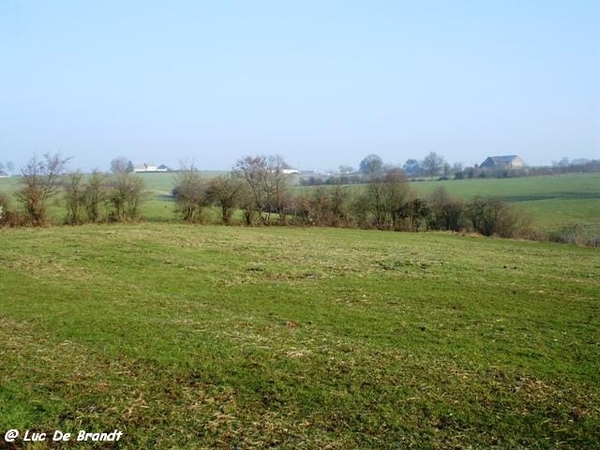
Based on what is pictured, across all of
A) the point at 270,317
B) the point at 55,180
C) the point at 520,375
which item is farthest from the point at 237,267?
the point at 55,180

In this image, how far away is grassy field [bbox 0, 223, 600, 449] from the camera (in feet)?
20.0

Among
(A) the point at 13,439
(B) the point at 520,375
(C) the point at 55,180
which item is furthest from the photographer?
(C) the point at 55,180

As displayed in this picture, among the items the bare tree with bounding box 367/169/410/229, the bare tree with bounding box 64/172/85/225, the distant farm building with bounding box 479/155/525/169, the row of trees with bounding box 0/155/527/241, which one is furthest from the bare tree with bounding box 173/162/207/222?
the distant farm building with bounding box 479/155/525/169

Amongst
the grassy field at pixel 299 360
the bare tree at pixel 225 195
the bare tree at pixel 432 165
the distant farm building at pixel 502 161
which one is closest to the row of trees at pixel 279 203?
the bare tree at pixel 225 195

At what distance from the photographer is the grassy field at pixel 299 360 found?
6.09 meters

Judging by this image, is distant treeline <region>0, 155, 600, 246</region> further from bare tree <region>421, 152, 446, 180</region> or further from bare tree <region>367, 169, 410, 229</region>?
bare tree <region>421, 152, 446, 180</region>

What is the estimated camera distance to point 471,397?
7.06 metres

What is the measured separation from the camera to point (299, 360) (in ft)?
27.9

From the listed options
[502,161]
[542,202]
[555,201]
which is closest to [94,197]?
[542,202]

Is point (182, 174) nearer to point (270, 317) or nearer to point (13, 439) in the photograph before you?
point (270, 317)

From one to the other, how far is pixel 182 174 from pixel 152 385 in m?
46.8

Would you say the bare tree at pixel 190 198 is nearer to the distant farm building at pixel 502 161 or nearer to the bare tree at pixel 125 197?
the bare tree at pixel 125 197

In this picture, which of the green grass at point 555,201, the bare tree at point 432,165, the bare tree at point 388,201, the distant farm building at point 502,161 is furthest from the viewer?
the distant farm building at point 502,161

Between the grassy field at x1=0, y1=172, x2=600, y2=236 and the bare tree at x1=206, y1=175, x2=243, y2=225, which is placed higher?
the bare tree at x1=206, y1=175, x2=243, y2=225
